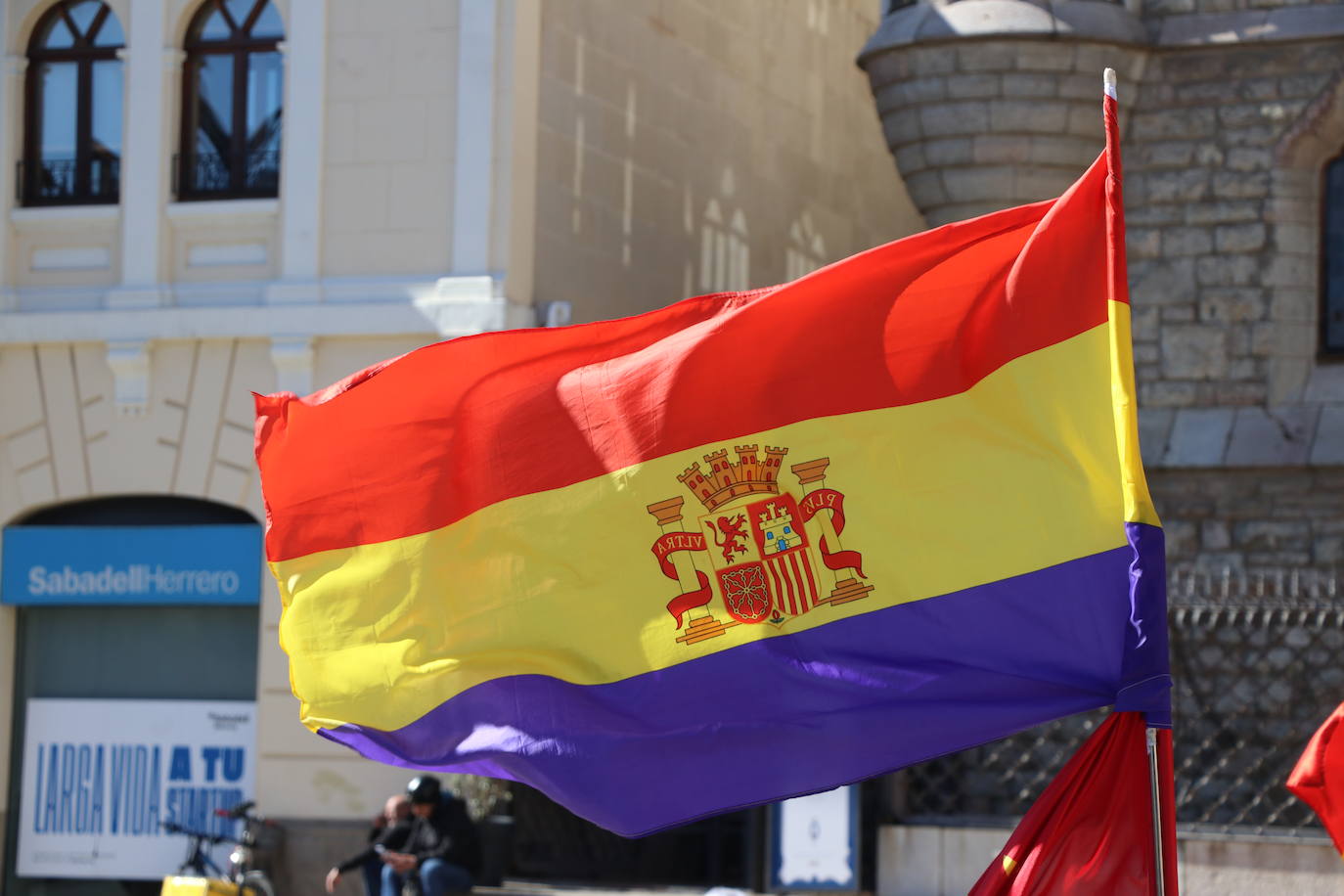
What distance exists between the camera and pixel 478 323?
15.4 m

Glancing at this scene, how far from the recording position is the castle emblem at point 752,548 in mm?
6129

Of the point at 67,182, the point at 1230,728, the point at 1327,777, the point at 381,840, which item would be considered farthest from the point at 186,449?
the point at 1327,777

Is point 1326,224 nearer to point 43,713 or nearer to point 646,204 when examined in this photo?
point 646,204

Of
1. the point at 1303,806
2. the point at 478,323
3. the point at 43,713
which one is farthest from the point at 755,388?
the point at 43,713

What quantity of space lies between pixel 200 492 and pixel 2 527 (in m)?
1.72

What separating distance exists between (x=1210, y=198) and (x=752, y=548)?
10.8 meters

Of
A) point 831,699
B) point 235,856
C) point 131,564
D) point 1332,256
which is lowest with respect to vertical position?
point 235,856

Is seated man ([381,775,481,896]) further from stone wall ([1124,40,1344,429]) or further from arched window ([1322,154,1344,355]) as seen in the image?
arched window ([1322,154,1344,355])

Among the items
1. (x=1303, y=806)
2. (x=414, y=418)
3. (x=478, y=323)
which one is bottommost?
(x=1303, y=806)

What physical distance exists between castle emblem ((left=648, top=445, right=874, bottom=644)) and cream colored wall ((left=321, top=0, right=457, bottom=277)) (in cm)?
959

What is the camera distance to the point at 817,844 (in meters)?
13.2

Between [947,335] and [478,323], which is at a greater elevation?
[478,323]

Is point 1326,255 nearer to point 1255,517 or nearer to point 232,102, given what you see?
point 1255,517

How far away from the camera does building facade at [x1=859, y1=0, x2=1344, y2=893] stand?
15.9 m
